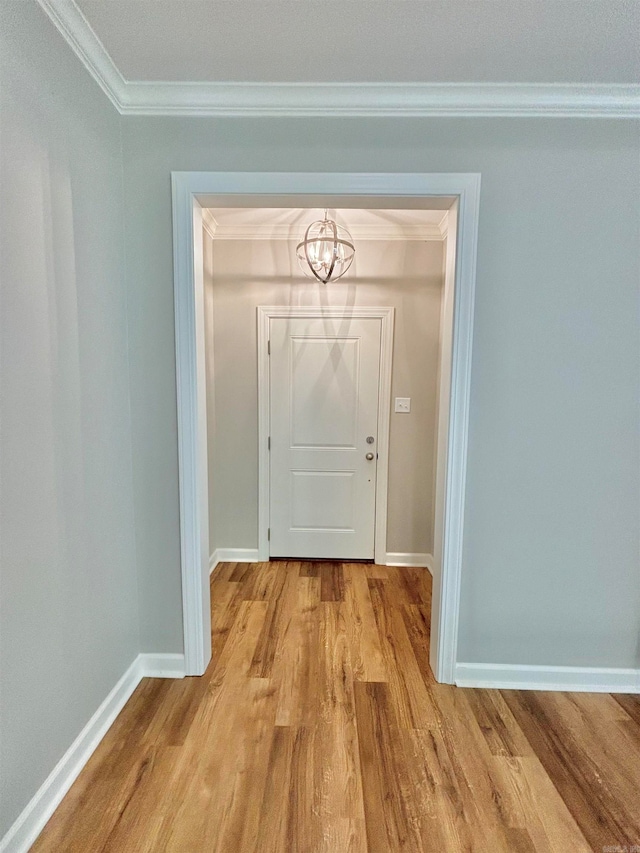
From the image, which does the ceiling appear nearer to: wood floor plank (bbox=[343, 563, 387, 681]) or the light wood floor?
wood floor plank (bbox=[343, 563, 387, 681])

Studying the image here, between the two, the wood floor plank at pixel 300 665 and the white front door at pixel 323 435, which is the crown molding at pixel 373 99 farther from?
the wood floor plank at pixel 300 665

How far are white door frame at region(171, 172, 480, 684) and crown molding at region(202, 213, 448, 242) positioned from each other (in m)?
1.14

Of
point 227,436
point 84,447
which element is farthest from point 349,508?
point 84,447

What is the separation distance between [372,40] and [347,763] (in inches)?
103

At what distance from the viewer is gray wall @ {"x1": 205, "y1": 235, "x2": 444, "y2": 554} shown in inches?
115

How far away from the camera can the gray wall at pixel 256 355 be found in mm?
2924

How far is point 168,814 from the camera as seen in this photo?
1.33 metres

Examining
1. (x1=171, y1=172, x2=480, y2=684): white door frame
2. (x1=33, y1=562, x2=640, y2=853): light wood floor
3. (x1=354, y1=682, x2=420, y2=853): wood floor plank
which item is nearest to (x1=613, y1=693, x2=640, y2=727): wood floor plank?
(x1=33, y1=562, x2=640, y2=853): light wood floor

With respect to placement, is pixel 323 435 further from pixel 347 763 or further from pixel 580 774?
pixel 580 774

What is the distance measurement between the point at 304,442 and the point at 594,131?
7.65 ft

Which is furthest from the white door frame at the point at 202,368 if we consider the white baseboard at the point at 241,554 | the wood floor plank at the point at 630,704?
the white baseboard at the point at 241,554

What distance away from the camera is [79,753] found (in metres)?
1.48

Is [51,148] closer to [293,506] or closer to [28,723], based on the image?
[28,723]

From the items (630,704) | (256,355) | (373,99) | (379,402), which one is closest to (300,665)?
(630,704)
